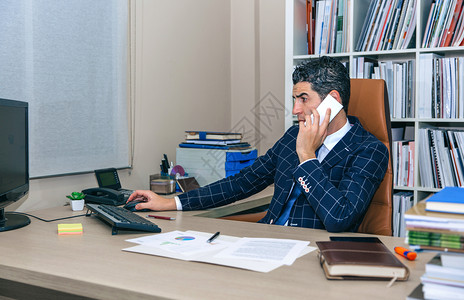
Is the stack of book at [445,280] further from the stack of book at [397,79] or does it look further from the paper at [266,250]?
the stack of book at [397,79]

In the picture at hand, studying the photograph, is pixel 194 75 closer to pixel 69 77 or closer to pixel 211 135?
pixel 211 135

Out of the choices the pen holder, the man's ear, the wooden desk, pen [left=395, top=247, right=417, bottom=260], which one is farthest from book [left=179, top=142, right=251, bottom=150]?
pen [left=395, top=247, right=417, bottom=260]

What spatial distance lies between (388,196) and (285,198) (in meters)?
0.38

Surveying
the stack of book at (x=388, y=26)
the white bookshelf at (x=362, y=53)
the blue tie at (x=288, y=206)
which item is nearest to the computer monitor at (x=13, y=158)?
the blue tie at (x=288, y=206)

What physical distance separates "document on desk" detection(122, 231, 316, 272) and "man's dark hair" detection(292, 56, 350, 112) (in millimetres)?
699

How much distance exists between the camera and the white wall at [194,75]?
8.63 feet

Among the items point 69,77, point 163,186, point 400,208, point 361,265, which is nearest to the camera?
point 361,265

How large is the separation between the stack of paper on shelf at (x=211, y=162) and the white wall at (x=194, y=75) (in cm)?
19

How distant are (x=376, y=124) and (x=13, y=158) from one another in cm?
136

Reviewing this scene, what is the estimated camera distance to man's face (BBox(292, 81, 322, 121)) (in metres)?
1.87

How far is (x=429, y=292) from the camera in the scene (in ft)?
2.93

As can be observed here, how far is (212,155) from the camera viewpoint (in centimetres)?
262

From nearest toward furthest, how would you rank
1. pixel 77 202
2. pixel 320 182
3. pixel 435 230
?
1. pixel 435 230
2. pixel 320 182
3. pixel 77 202

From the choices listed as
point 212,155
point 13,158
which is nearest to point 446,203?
point 13,158
